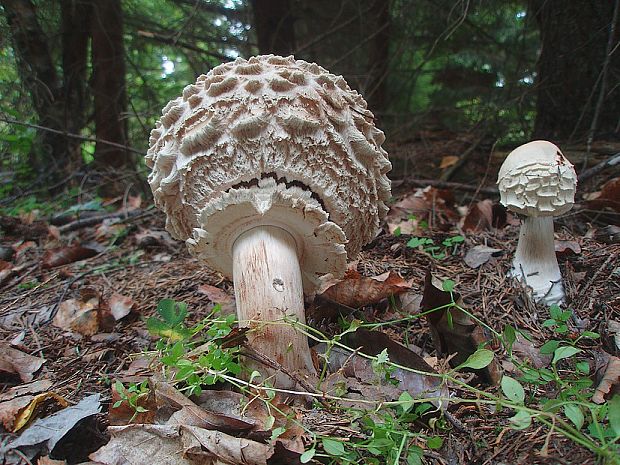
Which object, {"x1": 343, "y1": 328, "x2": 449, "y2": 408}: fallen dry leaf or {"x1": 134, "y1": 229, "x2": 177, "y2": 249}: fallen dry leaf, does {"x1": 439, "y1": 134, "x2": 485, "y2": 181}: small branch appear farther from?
{"x1": 343, "y1": 328, "x2": 449, "y2": 408}: fallen dry leaf

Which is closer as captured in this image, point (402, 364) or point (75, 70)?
point (402, 364)

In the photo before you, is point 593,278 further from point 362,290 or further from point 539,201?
point 362,290

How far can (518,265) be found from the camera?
121 inches

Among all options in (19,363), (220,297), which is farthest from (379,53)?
(19,363)

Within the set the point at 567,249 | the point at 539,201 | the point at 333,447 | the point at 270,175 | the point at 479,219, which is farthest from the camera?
the point at 479,219

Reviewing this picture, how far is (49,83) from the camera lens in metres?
6.51

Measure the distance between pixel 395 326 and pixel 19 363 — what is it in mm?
2014

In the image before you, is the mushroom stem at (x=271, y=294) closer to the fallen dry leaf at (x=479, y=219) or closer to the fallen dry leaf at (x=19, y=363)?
the fallen dry leaf at (x=19, y=363)

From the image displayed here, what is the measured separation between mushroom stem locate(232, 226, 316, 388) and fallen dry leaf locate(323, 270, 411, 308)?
0.49m

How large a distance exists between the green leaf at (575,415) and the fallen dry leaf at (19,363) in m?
2.35

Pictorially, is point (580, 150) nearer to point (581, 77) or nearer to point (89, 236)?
point (581, 77)

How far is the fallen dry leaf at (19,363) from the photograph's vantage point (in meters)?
2.33

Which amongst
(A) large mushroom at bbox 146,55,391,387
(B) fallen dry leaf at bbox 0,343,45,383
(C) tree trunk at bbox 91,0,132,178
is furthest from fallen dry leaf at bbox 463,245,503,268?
(C) tree trunk at bbox 91,0,132,178

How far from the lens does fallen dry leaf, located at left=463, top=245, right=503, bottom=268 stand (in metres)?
3.29
